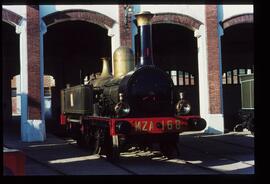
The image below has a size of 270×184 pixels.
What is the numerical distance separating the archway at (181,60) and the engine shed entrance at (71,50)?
11.4ft

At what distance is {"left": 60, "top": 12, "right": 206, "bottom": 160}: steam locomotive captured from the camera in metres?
9.91

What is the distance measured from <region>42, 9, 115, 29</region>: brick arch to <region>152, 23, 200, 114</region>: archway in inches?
279

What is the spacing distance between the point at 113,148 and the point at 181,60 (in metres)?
19.0

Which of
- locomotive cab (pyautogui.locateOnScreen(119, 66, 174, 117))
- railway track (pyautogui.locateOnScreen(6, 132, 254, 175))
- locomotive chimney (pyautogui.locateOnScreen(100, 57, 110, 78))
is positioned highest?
locomotive chimney (pyautogui.locateOnScreen(100, 57, 110, 78))

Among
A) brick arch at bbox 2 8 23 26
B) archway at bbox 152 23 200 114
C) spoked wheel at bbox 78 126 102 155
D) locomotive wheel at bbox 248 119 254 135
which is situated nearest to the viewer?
spoked wheel at bbox 78 126 102 155

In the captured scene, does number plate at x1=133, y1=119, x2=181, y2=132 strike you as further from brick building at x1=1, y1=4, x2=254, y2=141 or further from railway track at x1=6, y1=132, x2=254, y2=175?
brick building at x1=1, y1=4, x2=254, y2=141

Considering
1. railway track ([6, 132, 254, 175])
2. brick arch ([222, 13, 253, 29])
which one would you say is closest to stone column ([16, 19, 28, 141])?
railway track ([6, 132, 254, 175])

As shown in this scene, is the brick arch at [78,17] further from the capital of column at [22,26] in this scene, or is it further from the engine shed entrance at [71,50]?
the engine shed entrance at [71,50]

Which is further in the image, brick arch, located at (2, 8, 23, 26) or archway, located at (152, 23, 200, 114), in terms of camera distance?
archway, located at (152, 23, 200, 114)

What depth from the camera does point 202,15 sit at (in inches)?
707

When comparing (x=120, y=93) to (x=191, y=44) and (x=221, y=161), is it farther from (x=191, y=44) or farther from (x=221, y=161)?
(x=191, y=44)

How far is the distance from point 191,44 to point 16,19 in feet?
39.6

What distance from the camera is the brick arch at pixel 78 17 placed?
54.9 ft

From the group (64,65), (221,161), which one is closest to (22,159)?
(221,161)
